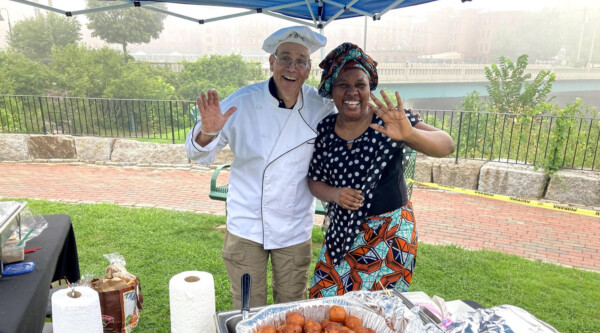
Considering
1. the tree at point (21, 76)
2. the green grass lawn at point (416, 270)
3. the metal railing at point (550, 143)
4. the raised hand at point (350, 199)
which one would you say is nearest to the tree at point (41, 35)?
the tree at point (21, 76)

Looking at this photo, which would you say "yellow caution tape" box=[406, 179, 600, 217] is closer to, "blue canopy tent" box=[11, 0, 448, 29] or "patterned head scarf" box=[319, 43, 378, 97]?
"blue canopy tent" box=[11, 0, 448, 29]

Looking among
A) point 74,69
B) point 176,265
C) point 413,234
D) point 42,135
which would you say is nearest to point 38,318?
point 413,234

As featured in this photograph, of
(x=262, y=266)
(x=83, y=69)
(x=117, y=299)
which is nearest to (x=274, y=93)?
(x=262, y=266)

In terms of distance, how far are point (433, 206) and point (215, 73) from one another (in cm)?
2679

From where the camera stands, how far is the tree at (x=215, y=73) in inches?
1196

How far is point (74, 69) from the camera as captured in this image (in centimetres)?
2478

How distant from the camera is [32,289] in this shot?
1766 mm

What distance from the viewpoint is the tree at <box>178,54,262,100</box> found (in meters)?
30.4

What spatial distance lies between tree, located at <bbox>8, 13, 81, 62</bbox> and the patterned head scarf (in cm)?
3391

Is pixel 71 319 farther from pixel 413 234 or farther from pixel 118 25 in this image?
pixel 118 25

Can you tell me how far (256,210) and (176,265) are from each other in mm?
2538

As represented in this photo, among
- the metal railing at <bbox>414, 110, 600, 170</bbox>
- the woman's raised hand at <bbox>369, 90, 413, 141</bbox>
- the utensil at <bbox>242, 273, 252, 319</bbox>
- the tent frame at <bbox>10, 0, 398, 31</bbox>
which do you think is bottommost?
the metal railing at <bbox>414, 110, 600, 170</bbox>

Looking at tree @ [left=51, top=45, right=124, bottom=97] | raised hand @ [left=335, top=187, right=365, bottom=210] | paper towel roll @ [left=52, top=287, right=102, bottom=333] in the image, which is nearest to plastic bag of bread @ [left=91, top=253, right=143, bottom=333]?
paper towel roll @ [left=52, top=287, right=102, bottom=333]

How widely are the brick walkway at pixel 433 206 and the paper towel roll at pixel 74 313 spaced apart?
4.68 metres
